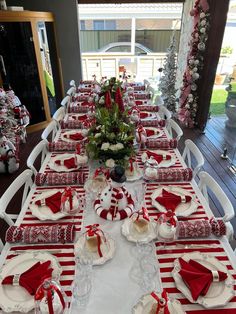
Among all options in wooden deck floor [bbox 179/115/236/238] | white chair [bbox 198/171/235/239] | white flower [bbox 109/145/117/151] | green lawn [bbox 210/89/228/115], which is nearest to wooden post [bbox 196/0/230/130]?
wooden deck floor [bbox 179/115/236/238]

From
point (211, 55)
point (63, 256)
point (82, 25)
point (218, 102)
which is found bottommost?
point (218, 102)

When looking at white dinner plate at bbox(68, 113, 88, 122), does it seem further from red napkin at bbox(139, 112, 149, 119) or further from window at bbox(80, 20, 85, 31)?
window at bbox(80, 20, 85, 31)

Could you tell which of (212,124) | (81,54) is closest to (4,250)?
(212,124)

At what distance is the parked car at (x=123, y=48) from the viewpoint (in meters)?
5.93

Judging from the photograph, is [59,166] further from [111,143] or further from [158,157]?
[158,157]

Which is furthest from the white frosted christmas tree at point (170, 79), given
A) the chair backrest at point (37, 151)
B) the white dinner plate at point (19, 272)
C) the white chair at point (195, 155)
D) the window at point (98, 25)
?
the white dinner plate at point (19, 272)

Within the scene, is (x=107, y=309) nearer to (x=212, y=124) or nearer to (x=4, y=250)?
(x=4, y=250)

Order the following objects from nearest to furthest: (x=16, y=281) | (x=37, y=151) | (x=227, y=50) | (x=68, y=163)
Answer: (x=16, y=281) → (x=68, y=163) → (x=37, y=151) → (x=227, y=50)

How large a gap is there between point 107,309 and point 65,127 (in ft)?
6.33

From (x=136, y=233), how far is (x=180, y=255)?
247mm

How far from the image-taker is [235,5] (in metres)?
3.69

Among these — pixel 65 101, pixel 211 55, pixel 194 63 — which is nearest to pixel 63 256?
pixel 65 101

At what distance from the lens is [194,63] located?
401cm

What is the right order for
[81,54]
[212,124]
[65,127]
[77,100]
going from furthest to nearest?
[81,54] → [212,124] → [77,100] → [65,127]
